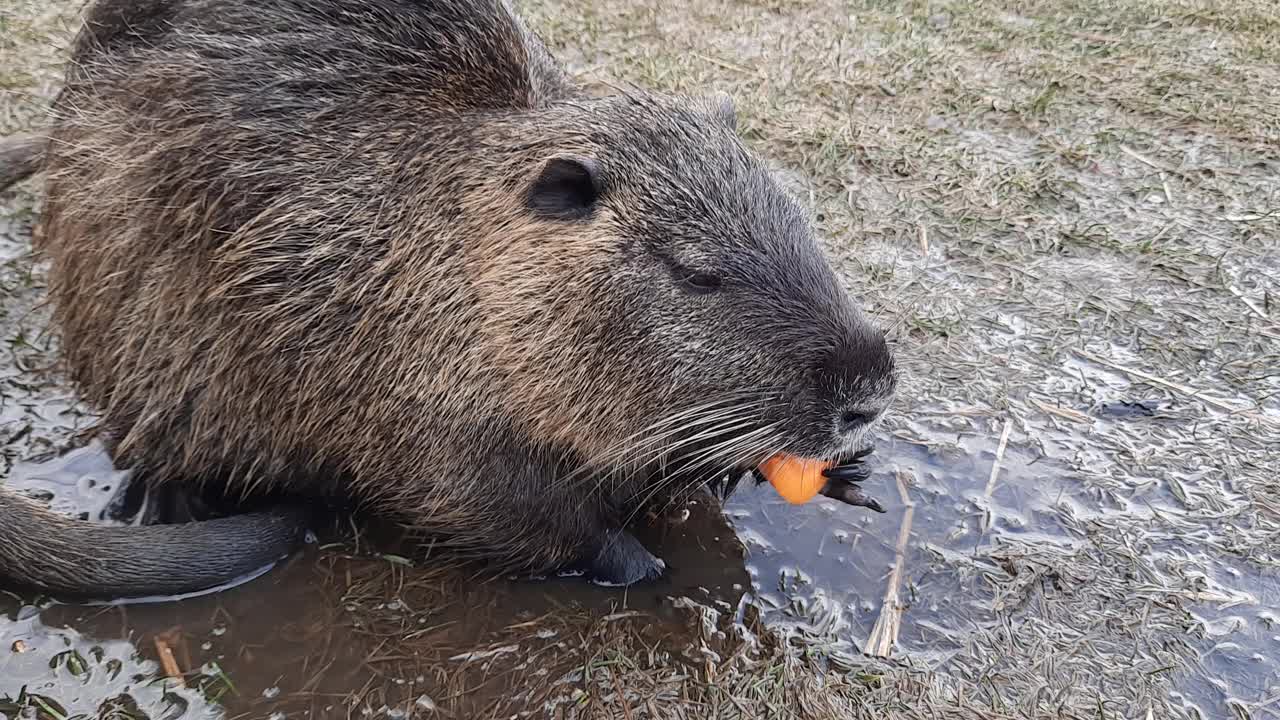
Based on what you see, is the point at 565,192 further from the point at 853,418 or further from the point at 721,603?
the point at 721,603

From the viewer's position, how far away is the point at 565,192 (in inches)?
97.1

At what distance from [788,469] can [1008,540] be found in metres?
0.78

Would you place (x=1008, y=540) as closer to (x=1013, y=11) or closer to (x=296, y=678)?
(x=296, y=678)

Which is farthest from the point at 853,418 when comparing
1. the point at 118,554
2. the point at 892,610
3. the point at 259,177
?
the point at 118,554

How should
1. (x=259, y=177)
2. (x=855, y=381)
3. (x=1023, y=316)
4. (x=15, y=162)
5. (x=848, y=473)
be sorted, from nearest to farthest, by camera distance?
1. (x=855, y=381)
2. (x=259, y=177)
3. (x=848, y=473)
4. (x=15, y=162)
5. (x=1023, y=316)

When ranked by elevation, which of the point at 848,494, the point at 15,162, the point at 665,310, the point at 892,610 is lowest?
the point at 892,610

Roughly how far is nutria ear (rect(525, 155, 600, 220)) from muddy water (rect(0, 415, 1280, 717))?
0.98 metres

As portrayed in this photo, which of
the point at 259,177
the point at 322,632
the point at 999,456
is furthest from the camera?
the point at 999,456

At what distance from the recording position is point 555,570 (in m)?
2.72

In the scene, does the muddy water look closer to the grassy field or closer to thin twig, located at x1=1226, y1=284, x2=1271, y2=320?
the grassy field

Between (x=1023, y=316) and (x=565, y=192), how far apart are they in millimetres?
2192

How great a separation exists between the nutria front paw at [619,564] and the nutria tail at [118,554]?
831 millimetres

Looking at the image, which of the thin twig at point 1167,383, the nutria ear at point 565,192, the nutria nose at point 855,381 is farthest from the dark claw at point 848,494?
the thin twig at point 1167,383

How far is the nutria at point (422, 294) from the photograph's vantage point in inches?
94.1
